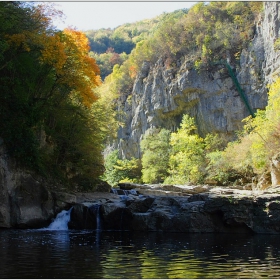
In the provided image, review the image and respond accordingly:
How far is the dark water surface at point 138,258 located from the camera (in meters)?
8.52

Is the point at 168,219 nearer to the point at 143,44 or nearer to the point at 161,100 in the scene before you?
the point at 161,100

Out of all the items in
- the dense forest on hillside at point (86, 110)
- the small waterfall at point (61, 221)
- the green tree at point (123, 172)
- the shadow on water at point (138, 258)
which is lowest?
the green tree at point (123, 172)

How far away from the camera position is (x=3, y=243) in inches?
537

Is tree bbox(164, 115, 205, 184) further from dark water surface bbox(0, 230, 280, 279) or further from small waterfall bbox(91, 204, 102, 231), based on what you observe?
dark water surface bbox(0, 230, 280, 279)

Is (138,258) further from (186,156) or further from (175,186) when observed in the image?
(186,156)

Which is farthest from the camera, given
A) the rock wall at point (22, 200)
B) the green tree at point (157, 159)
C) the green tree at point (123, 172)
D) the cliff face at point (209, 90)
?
the green tree at point (123, 172)

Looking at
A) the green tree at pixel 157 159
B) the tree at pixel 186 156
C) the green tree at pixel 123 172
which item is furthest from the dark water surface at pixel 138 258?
the green tree at pixel 123 172

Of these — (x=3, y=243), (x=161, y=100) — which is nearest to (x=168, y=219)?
(x=3, y=243)

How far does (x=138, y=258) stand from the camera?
10734 mm

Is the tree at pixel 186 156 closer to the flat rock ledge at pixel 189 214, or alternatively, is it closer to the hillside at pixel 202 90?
the hillside at pixel 202 90

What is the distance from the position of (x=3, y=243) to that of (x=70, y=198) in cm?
872

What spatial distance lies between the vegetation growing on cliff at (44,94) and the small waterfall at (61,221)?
9.35 feet

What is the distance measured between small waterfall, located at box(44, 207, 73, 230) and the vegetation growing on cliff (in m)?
2.85

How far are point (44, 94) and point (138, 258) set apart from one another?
16.8 m
